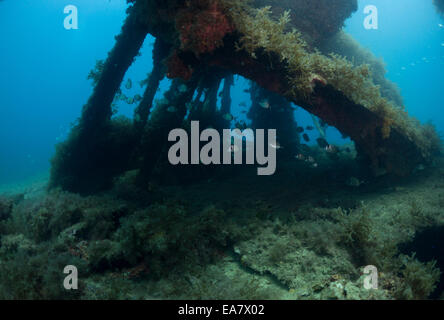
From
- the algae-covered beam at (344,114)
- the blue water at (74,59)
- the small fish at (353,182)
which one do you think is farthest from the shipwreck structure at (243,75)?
the blue water at (74,59)

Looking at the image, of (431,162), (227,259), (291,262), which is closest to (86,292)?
(227,259)

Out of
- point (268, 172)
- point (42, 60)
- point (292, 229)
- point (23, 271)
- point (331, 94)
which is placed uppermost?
point (42, 60)

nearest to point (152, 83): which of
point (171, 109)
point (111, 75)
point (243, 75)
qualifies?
point (111, 75)

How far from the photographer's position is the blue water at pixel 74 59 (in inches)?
3361

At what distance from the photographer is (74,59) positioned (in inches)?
6688

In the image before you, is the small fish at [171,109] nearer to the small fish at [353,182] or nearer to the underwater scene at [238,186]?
the underwater scene at [238,186]

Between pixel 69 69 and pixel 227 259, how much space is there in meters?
210

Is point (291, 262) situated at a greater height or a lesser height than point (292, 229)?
lesser

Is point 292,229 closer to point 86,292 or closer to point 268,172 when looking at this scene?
point 86,292

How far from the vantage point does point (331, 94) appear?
746 cm

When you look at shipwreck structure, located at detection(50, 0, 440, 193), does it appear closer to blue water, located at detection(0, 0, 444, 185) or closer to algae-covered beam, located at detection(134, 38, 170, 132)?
algae-covered beam, located at detection(134, 38, 170, 132)

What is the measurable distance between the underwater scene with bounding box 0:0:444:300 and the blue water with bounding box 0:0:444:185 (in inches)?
2336

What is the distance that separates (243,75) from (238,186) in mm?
4661

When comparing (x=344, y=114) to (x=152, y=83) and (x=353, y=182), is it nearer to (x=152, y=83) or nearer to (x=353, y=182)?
(x=353, y=182)
